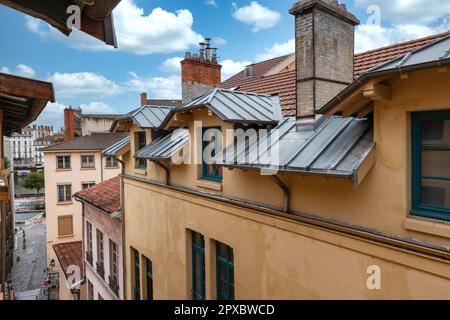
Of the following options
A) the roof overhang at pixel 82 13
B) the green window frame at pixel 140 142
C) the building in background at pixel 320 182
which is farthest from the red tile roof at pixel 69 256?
the roof overhang at pixel 82 13

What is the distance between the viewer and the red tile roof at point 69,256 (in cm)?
1768

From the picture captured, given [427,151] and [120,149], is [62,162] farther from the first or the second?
[427,151]

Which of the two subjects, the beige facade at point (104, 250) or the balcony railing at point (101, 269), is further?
the balcony railing at point (101, 269)

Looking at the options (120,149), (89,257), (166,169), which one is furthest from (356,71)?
(89,257)

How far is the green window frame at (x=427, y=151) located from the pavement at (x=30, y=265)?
25671 mm

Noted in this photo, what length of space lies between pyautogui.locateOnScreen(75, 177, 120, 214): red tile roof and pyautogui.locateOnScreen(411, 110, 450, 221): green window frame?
→ 1045 centimetres

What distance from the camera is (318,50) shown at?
5.52m

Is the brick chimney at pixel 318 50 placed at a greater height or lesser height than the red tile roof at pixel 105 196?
greater

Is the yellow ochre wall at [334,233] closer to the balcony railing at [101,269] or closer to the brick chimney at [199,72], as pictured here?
the brick chimney at [199,72]

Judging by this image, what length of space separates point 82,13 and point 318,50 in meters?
3.79

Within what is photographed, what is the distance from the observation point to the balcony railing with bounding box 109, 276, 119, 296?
12.8 m

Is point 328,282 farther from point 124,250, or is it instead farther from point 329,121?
point 124,250

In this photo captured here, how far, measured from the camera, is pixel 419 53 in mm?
3672
